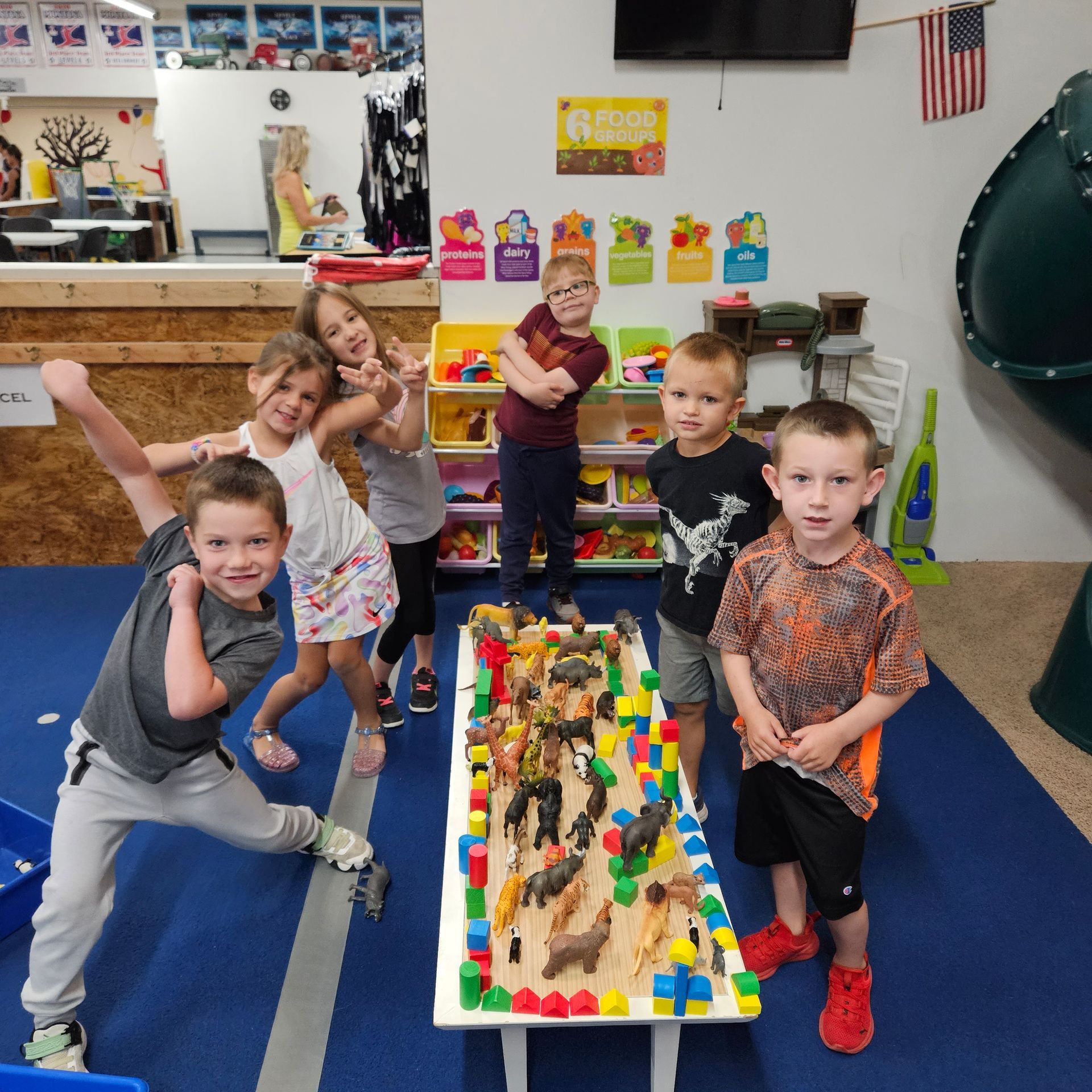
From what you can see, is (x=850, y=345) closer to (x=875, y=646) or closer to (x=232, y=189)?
(x=875, y=646)

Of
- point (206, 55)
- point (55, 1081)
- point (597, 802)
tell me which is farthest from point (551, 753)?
point (206, 55)

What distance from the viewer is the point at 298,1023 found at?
1759 mm

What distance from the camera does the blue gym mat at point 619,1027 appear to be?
1674mm

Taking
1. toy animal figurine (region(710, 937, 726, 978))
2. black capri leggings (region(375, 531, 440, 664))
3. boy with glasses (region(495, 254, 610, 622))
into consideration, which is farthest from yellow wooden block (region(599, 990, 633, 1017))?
boy with glasses (region(495, 254, 610, 622))

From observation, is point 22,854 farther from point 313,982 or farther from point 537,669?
point 537,669

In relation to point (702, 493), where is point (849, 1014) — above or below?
below

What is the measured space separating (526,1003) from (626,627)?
4.13ft

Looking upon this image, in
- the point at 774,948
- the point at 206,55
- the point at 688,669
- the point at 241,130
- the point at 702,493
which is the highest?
the point at 206,55

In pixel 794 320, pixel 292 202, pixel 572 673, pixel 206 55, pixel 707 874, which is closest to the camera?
pixel 707 874

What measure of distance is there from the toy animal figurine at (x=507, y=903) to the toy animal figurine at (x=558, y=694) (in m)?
0.58

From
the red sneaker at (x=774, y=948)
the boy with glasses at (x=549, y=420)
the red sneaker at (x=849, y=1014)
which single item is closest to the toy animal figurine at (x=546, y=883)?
the red sneaker at (x=774, y=948)

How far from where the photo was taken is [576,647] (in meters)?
2.40

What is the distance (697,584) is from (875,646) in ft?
1.80

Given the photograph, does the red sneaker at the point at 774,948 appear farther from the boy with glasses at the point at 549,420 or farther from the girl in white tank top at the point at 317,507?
the boy with glasses at the point at 549,420
